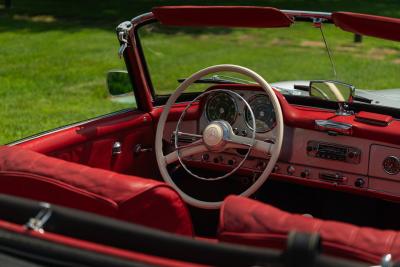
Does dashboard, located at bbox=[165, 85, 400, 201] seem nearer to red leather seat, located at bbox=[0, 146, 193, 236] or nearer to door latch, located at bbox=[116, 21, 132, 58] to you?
door latch, located at bbox=[116, 21, 132, 58]

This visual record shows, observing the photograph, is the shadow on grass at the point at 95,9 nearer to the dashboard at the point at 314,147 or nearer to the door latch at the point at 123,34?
the door latch at the point at 123,34

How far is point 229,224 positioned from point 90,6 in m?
19.2

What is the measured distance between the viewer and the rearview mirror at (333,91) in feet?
11.9

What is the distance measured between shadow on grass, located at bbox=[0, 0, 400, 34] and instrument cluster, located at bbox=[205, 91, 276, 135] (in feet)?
45.1

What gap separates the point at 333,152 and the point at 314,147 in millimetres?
98

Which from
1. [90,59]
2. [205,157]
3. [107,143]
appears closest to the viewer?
[107,143]

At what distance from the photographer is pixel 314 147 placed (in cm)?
353

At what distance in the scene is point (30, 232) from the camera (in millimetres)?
1888

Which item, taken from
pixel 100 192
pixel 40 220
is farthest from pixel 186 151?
pixel 40 220

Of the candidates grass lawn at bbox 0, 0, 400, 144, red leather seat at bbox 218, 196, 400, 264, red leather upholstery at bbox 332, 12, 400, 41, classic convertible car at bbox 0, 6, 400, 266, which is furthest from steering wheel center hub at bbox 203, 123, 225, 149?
grass lawn at bbox 0, 0, 400, 144

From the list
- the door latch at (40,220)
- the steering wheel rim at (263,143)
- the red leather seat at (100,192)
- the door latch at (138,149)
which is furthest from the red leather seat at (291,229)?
the door latch at (138,149)

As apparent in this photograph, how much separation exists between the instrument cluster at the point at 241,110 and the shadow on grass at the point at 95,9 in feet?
45.1

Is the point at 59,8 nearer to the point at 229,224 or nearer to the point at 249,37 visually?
the point at 249,37

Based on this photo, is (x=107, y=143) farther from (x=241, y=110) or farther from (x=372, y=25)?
(x=372, y=25)
